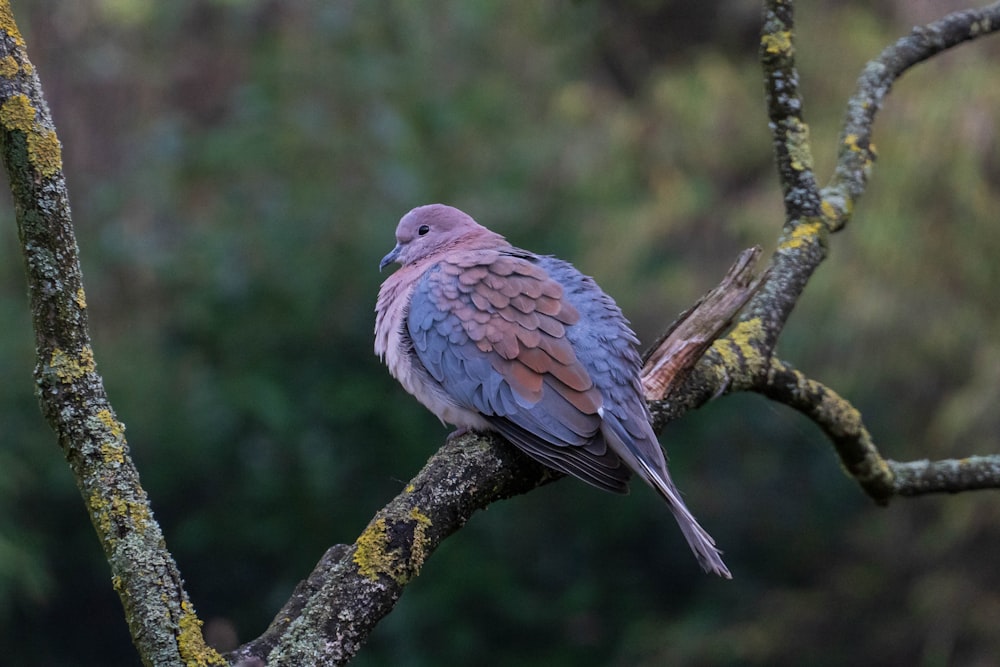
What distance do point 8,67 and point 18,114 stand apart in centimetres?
8

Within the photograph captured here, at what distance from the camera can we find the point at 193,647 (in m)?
1.79

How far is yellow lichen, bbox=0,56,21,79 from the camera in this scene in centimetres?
179

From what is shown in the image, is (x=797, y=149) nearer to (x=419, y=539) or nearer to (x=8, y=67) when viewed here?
(x=419, y=539)

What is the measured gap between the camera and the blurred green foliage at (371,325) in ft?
19.3

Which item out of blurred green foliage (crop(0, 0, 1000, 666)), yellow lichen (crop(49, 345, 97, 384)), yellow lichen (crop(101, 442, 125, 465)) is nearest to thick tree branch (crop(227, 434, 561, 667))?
yellow lichen (crop(101, 442, 125, 465))

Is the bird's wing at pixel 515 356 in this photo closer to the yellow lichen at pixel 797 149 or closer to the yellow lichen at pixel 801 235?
the yellow lichen at pixel 801 235

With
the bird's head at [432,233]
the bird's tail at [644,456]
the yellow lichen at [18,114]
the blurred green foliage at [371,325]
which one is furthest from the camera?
the blurred green foliage at [371,325]

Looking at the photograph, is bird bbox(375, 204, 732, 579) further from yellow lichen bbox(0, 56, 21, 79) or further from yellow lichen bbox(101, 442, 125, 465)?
yellow lichen bbox(0, 56, 21, 79)

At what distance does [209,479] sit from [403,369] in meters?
3.71

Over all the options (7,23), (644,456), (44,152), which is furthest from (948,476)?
(7,23)

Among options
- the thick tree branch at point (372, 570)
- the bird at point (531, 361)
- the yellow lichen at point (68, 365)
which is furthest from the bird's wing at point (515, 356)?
the yellow lichen at point (68, 365)

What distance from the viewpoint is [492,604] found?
6.74 meters

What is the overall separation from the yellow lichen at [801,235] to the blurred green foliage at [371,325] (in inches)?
92.1

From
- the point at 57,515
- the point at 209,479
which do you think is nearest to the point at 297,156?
the point at 209,479
